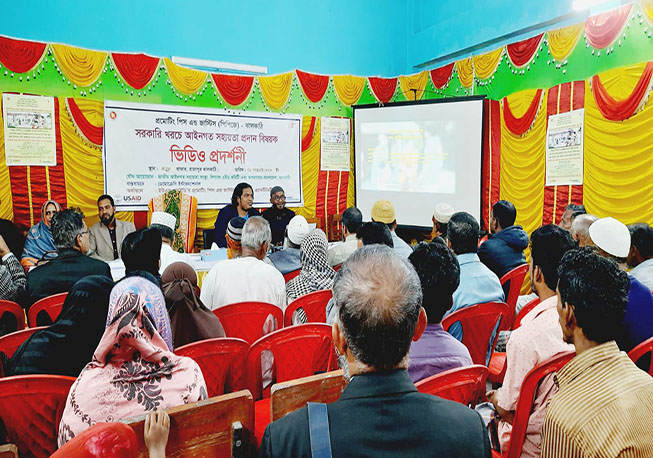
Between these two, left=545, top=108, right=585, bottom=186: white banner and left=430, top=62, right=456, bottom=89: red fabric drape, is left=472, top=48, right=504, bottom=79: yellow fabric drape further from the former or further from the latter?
left=545, top=108, right=585, bottom=186: white banner

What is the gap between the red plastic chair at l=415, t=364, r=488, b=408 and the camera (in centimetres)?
135

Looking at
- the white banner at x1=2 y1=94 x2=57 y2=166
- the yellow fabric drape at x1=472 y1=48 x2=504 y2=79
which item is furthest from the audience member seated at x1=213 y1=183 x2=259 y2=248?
the yellow fabric drape at x1=472 y1=48 x2=504 y2=79

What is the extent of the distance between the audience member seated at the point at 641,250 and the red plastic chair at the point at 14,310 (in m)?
3.47

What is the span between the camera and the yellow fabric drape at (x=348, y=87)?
702 centimetres

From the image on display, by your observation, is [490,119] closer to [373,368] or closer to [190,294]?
[190,294]

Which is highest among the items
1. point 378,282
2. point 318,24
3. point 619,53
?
point 318,24

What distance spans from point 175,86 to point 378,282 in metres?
5.67

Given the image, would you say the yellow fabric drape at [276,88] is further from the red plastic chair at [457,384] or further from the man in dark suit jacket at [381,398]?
the man in dark suit jacket at [381,398]

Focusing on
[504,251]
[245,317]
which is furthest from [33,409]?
[504,251]

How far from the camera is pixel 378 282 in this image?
0.88m

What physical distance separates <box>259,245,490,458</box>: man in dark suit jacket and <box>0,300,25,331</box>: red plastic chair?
233 centimetres

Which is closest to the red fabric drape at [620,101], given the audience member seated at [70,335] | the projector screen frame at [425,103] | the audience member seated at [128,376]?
the projector screen frame at [425,103]

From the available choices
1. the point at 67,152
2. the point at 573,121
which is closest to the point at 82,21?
the point at 67,152

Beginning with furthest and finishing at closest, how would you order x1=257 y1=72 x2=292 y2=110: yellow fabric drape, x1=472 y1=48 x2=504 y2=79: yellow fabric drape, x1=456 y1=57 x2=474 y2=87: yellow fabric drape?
x1=257 y1=72 x2=292 y2=110: yellow fabric drape
x1=456 y1=57 x2=474 y2=87: yellow fabric drape
x1=472 y1=48 x2=504 y2=79: yellow fabric drape
